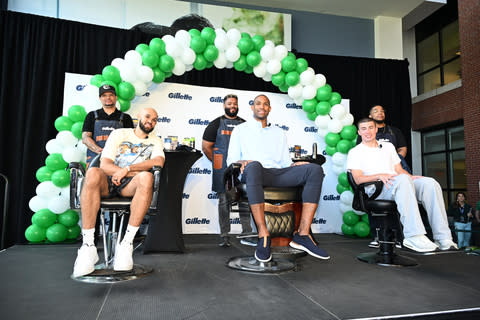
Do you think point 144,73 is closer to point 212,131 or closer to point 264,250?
point 212,131

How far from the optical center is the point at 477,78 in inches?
266

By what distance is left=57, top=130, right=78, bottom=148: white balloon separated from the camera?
359cm

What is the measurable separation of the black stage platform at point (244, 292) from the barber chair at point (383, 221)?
0.14 metres

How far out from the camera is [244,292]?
1.78 metres

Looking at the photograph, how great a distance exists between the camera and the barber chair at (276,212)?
7.57 ft

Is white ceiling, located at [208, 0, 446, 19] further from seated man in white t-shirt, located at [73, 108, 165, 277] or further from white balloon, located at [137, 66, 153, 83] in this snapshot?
seated man in white t-shirt, located at [73, 108, 165, 277]

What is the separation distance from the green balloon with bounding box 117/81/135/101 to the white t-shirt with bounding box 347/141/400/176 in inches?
98.4

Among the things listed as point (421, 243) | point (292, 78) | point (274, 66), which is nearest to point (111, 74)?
point (274, 66)

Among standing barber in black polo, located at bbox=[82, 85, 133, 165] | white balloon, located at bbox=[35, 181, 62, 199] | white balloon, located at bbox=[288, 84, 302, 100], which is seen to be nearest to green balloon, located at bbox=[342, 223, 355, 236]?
white balloon, located at bbox=[288, 84, 302, 100]

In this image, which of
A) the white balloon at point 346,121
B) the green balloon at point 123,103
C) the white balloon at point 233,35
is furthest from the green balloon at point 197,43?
the white balloon at point 346,121

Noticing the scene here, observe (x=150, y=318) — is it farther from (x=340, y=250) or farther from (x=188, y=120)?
(x=188, y=120)

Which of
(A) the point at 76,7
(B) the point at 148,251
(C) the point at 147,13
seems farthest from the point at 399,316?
(A) the point at 76,7

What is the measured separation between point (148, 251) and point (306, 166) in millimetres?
1579

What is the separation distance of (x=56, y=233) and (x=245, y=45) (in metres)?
3.06
